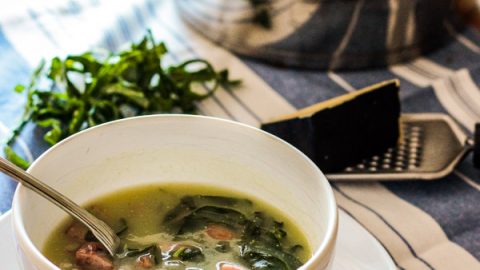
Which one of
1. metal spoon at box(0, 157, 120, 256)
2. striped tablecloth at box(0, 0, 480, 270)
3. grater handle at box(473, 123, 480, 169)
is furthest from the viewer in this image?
grater handle at box(473, 123, 480, 169)

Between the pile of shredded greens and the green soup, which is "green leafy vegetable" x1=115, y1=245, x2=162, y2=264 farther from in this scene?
the pile of shredded greens

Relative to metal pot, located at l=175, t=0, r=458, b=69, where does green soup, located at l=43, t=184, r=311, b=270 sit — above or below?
above

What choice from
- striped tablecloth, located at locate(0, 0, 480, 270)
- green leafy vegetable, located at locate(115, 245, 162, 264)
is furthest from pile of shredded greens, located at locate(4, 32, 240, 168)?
green leafy vegetable, located at locate(115, 245, 162, 264)

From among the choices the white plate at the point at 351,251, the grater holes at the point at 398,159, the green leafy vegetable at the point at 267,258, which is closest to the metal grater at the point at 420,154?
the grater holes at the point at 398,159

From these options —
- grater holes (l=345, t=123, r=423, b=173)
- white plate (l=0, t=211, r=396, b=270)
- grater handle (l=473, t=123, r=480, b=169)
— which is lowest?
grater handle (l=473, t=123, r=480, b=169)

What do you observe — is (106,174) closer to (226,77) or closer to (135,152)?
(135,152)

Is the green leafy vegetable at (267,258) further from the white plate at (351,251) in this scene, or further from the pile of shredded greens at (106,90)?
the pile of shredded greens at (106,90)
